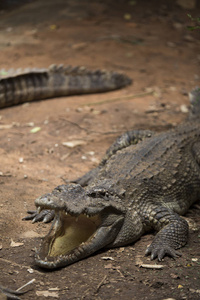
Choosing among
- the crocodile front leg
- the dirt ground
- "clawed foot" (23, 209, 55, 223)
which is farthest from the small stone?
"clawed foot" (23, 209, 55, 223)

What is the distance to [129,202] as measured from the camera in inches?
154

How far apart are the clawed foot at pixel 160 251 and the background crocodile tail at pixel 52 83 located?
4.30 metres

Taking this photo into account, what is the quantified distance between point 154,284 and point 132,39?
774 centimetres

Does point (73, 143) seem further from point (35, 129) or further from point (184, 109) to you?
point (184, 109)

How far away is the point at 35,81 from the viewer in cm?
723

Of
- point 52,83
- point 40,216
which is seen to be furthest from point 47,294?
point 52,83

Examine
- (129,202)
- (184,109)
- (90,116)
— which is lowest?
(90,116)

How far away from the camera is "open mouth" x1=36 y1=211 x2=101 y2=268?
Result: 323cm

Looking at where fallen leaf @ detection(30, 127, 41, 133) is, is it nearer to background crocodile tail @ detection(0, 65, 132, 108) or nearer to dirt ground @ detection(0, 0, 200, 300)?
dirt ground @ detection(0, 0, 200, 300)

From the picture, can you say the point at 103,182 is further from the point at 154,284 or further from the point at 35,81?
the point at 35,81

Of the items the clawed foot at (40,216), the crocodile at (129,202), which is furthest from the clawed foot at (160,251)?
the clawed foot at (40,216)

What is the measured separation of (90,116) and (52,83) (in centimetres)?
125

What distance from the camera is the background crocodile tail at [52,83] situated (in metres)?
7.00

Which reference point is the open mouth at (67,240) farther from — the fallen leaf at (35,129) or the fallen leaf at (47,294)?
the fallen leaf at (35,129)
